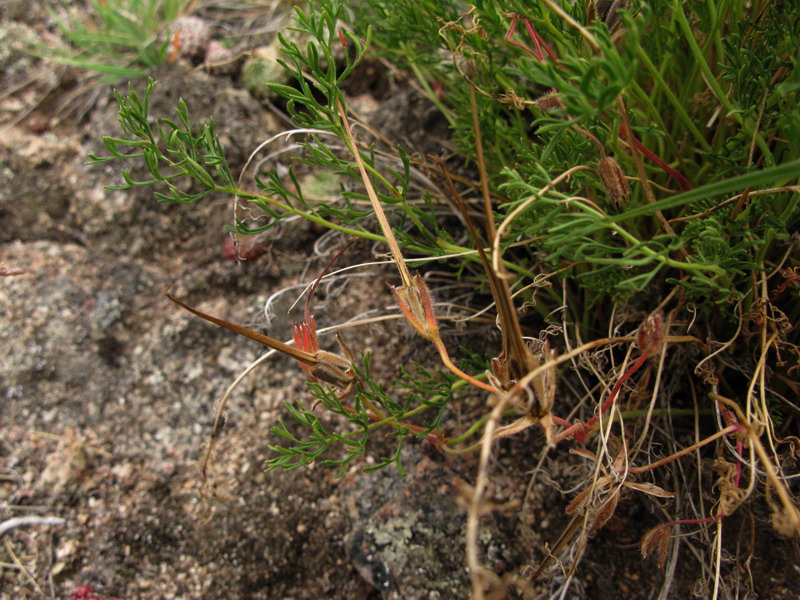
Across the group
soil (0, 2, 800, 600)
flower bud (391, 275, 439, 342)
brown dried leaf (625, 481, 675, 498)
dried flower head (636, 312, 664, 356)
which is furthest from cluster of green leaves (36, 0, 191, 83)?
brown dried leaf (625, 481, 675, 498)

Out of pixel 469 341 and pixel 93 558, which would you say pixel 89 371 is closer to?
pixel 93 558

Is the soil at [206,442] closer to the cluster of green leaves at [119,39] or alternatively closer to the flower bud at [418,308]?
the cluster of green leaves at [119,39]

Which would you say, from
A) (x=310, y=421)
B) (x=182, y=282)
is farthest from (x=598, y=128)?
(x=182, y=282)

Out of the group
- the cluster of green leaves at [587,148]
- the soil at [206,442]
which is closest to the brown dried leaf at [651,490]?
the soil at [206,442]

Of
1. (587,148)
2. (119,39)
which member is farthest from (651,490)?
(119,39)

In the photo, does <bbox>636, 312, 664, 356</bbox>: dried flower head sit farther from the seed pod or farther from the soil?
the soil

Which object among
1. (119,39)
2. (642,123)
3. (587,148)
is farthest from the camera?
(119,39)

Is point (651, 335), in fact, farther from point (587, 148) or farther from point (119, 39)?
point (119, 39)

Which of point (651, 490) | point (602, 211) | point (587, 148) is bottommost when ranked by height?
point (651, 490)
